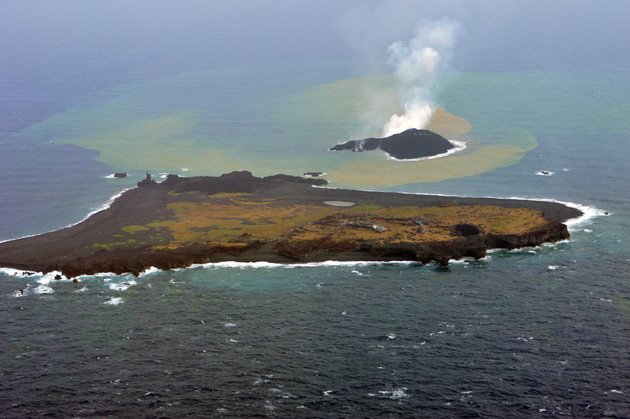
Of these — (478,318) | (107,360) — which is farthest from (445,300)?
(107,360)

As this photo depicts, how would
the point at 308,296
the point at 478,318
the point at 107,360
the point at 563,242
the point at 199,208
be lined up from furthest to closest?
1. the point at 199,208
2. the point at 563,242
3. the point at 308,296
4. the point at 478,318
5. the point at 107,360

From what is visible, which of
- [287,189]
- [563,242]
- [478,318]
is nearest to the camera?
[478,318]

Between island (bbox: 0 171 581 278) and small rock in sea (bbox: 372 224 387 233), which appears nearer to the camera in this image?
island (bbox: 0 171 581 278)

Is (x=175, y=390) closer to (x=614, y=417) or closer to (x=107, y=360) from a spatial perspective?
(x=107, y=360)

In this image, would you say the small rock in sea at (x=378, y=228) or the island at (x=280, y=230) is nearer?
the island at (x=280, y=230)

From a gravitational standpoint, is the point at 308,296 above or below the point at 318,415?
above

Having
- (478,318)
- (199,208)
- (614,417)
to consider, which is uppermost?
(199,208)

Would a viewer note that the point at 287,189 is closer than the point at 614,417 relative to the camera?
No

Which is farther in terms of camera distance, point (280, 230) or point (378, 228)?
point (280, 230)
